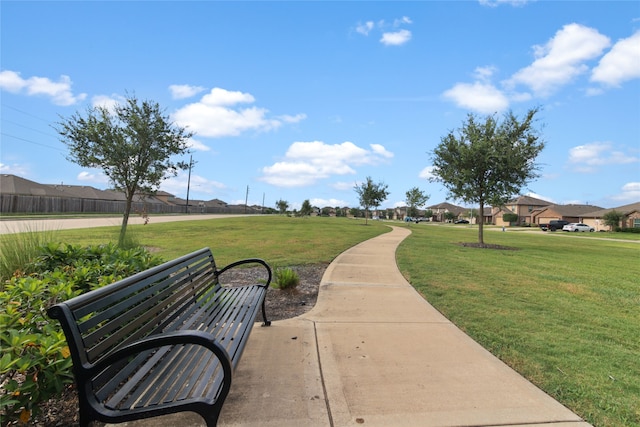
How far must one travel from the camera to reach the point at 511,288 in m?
6.71

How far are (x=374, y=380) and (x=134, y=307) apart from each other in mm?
1963

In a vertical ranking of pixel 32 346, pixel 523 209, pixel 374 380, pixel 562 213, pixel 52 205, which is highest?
pixel 523 209

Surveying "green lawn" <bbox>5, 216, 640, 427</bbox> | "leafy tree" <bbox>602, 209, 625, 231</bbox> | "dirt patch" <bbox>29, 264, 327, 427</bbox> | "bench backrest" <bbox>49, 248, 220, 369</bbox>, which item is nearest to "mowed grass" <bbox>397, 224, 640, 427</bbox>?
"green lawn" <bbox>5, 216, 640, 427</bbox>

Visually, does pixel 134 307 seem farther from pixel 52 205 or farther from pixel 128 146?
pixel 52 205

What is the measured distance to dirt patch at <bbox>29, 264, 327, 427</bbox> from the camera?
2.32 metres

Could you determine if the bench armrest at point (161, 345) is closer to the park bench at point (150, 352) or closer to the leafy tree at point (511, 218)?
the park bench at point (150, 352)

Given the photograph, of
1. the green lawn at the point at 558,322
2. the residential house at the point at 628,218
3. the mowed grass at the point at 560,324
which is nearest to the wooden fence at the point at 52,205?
the green lawn at the point at 558,322

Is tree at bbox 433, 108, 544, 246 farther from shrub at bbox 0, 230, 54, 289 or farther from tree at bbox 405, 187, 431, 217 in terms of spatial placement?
tree at bbox 405, 187, 431, 217

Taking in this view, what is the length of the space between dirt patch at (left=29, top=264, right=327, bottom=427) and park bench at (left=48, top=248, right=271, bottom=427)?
1.32 feet

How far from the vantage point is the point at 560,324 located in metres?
4.59

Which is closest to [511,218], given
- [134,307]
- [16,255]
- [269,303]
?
[269,303]

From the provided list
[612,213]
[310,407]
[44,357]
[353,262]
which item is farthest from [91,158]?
[612,213]

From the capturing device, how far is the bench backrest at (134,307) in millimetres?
1810

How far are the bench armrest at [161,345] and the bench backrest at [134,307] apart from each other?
112 millimetres
